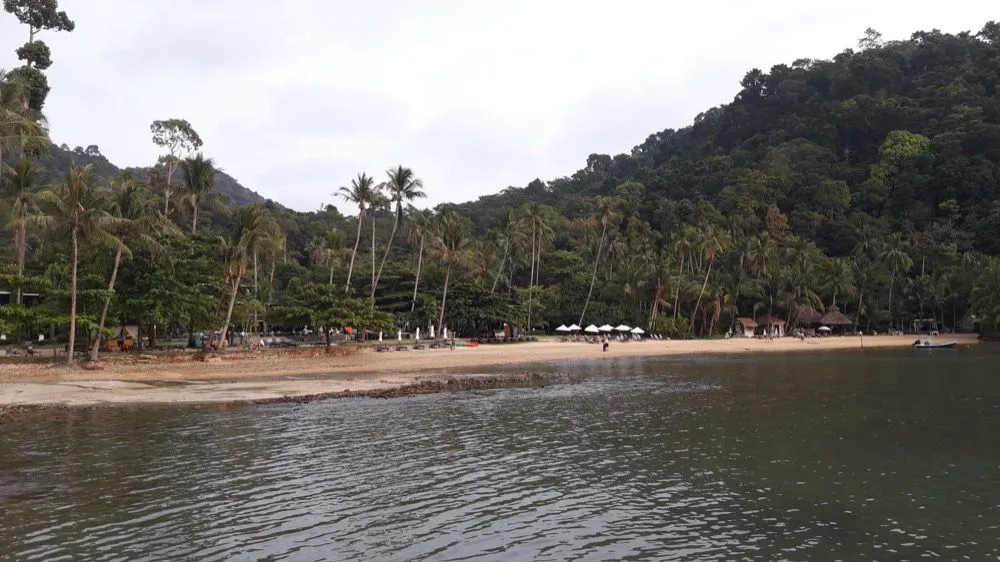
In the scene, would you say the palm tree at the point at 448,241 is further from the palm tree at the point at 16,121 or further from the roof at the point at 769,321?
the roof at the point at 769,321

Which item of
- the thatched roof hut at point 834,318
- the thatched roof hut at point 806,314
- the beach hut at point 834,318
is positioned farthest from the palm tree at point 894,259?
the thatched roof hut at point 806,314

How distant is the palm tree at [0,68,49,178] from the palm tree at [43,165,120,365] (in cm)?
353

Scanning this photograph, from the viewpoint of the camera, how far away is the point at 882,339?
8100cm

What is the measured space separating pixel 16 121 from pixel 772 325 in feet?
266

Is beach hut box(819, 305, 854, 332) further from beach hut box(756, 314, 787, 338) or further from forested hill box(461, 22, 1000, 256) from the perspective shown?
forested hill box(461, 22, 1000, 256)

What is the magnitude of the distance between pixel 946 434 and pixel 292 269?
7955 centimetres

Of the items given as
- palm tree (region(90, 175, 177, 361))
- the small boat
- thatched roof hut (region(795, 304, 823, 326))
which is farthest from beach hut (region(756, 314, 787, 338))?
palm tree (region(90, 175, 177, 361))

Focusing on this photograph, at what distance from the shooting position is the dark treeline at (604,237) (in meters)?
40.6

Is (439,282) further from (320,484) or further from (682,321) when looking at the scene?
(320,484)

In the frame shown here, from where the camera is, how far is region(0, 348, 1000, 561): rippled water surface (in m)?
10.4

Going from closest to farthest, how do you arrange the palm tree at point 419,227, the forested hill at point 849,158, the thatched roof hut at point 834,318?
the palm tree at point 419,227 < the thatched roof hut at point 834,318 < the forested hill at point 849,158

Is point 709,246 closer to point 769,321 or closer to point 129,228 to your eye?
point 769,321

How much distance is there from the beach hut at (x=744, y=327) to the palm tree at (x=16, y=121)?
Answer: 75413mm

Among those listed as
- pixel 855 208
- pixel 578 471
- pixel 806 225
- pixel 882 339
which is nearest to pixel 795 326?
pixel 882 339
